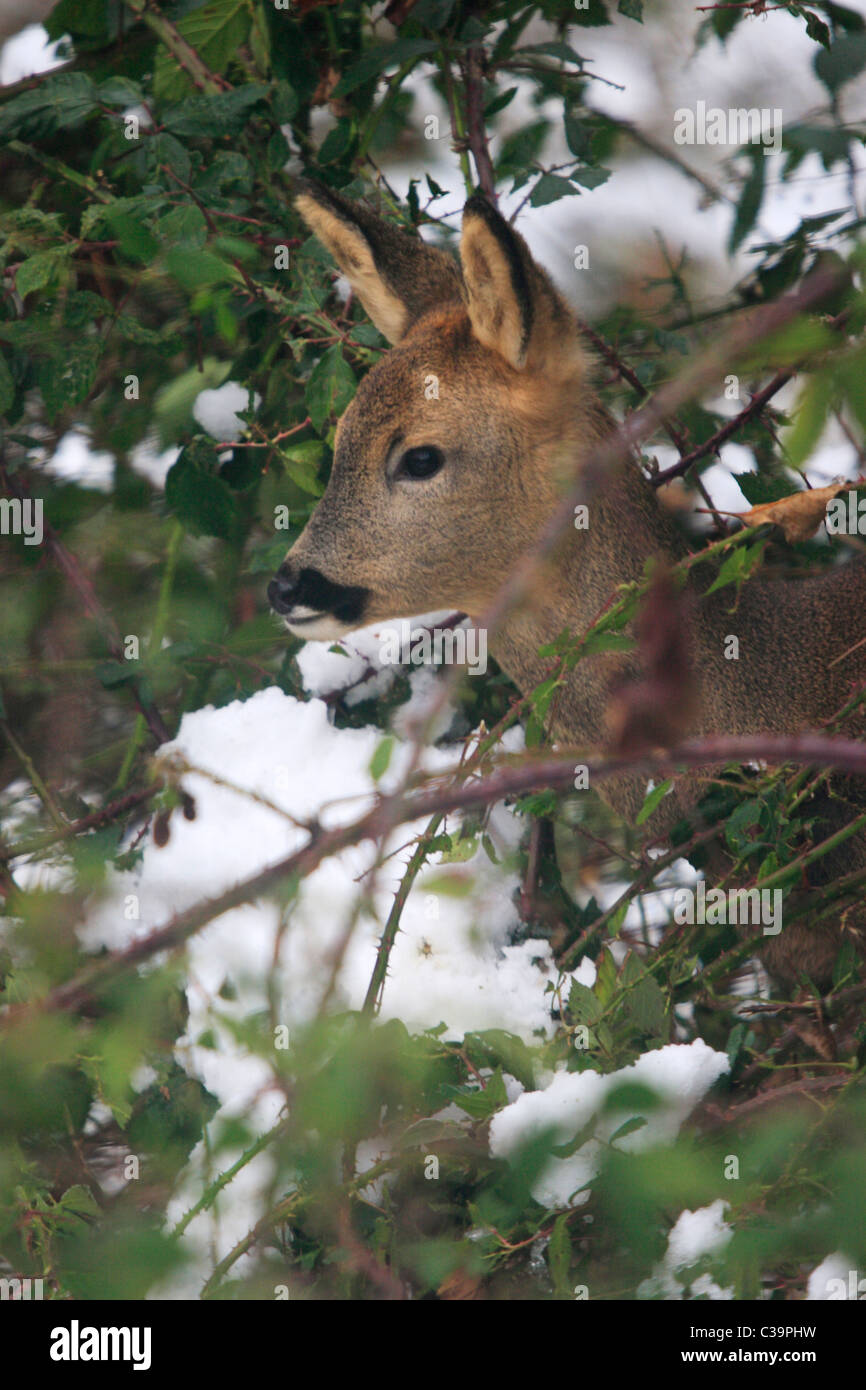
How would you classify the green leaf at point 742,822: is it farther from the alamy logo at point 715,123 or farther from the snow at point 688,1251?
the alamy logo at point 715,123

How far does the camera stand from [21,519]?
10.4 feet

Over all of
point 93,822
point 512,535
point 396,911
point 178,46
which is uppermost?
point 178,46

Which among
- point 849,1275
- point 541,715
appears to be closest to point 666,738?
point 849,1275

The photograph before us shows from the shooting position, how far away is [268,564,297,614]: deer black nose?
2619 mm

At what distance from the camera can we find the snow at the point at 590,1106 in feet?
5.48

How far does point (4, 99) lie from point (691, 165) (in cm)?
211

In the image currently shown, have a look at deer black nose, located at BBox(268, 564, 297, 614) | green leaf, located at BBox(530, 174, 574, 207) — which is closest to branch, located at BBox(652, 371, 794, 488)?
green leaf, located at BBox(530, 174, 574, 207)

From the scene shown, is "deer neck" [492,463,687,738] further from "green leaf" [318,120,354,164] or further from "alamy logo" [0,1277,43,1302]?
"alamy logo" [0,1277,43,1302]

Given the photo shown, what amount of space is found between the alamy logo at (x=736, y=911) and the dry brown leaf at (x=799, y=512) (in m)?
0.69

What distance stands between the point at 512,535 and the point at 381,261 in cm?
68

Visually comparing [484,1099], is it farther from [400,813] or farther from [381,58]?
[381,58]

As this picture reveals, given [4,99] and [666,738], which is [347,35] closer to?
[4,99]

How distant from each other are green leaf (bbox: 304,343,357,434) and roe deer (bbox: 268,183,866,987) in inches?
1.6

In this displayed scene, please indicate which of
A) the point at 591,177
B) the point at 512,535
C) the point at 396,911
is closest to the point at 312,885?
the point at 396,911
